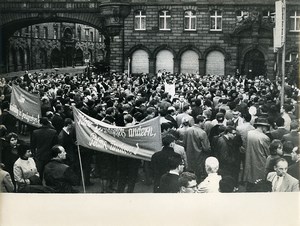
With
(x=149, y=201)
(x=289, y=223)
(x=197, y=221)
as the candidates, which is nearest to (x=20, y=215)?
(x=149, y=201)

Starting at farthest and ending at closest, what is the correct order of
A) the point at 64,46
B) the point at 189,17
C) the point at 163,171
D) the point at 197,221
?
the point at 64,46 → the point at 189,17 → the point at 163,171 → the point at 197,221

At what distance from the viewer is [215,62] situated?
39.1 meters

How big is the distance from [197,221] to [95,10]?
110ft

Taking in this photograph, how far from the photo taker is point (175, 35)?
38.8 m

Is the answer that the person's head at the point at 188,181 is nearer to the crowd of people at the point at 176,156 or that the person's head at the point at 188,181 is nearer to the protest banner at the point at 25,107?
the crowd of people at the point at 176,156

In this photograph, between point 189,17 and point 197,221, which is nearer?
point 197,221

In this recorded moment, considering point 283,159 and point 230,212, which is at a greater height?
point 283,159

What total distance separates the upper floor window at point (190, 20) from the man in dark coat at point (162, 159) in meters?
29.9

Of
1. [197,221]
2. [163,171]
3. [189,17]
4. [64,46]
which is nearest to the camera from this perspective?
[197,221]

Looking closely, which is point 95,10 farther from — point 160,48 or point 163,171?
point 163,171

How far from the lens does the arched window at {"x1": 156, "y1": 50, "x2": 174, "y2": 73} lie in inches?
1561

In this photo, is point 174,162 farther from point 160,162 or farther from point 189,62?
point 189,62

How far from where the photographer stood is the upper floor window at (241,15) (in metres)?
37.0

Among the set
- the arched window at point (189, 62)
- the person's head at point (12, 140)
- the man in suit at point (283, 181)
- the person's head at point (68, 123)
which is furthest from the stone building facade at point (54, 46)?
the man in suit at point (283, 181)
